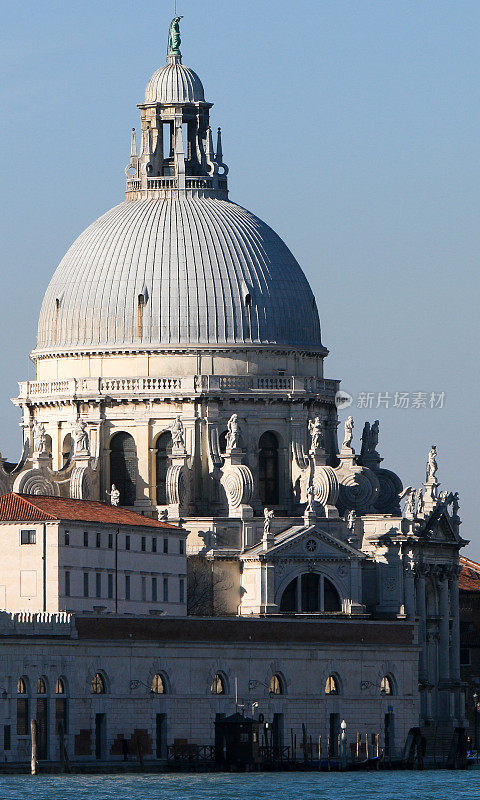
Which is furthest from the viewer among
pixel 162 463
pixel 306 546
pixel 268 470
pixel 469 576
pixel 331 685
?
pixel 469 576

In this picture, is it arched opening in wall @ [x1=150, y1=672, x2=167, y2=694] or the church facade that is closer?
arched opening in wall @ [x1=150, y1=672, x2=167, y2=694]

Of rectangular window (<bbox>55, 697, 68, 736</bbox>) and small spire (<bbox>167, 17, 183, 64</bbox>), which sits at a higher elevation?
small spire (<bbox>167, 17, 183, 64</bbox>)

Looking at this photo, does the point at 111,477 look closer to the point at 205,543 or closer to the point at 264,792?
the point at 205,543

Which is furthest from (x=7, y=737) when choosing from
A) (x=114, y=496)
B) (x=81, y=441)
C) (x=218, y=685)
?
(x=81, y=441)

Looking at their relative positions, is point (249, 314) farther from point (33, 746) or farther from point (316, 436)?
point (33, 746)

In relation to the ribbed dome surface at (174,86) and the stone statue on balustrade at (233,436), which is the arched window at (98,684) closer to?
the stone statue on balustrade at (233,436)

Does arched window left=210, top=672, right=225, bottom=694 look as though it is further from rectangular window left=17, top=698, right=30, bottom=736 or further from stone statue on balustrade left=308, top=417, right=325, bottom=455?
stone statue on balustrade left=308, top=417, right=325, bottom=455

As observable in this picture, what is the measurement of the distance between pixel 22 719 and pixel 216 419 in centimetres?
2532

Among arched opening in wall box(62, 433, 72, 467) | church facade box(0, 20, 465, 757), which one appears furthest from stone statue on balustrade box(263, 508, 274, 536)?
arched opening in wall box(62, 433, 72, 467)

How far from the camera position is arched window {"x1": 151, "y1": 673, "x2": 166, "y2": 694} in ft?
399

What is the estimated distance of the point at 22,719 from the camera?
114750 millimetres

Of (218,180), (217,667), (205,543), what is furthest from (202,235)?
(217,667)

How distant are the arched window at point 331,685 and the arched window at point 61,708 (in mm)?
14318

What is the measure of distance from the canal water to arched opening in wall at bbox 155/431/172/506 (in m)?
20.6
